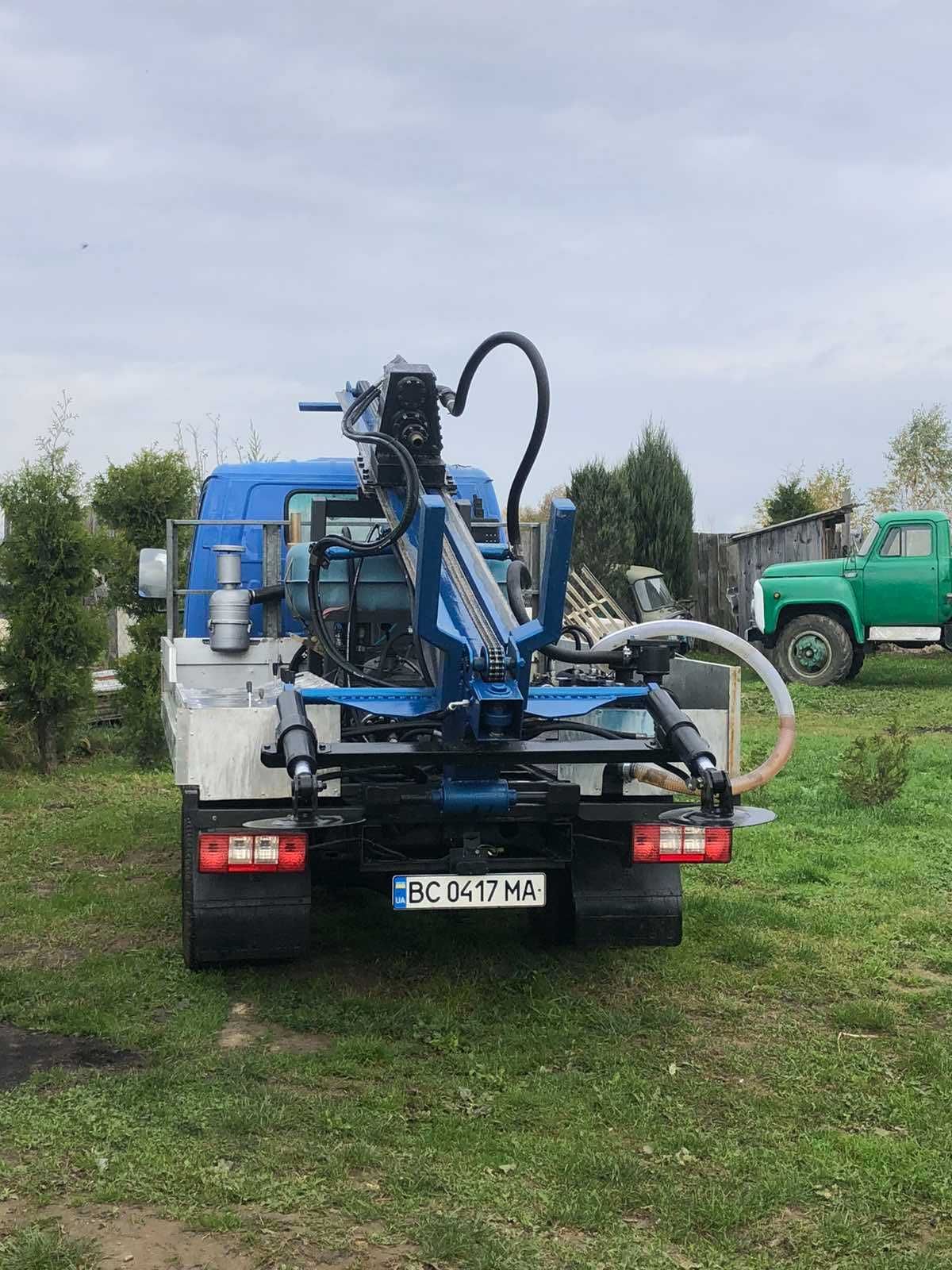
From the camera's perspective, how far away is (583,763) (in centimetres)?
496

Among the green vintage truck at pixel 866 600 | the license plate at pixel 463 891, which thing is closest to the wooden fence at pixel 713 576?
the green vintage truck at pixel 866 600

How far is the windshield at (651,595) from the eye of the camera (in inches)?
796

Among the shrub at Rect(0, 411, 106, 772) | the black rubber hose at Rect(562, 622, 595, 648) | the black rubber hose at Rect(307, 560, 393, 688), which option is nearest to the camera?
the black rubber hose at Rect(307, 560, 393, 688)

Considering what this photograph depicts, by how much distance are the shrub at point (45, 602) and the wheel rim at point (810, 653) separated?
1025 centimetres

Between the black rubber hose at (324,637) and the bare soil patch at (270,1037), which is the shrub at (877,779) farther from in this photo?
the bare soil patch at (270,1037)

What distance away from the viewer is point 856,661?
1817 centimetres

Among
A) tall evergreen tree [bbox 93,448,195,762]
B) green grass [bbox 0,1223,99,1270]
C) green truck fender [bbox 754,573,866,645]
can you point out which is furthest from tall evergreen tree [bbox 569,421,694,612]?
green grass [bbox 0,1223,99,1270]

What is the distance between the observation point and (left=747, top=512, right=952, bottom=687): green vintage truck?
1759 cm

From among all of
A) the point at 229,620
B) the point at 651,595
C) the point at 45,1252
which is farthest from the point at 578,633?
the point at 651,595

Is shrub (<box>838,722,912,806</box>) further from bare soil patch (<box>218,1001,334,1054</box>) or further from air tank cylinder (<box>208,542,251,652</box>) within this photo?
bare soil patch (<box>218,1001,334,1054</box>)

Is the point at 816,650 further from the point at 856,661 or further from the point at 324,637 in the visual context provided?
the point at 324,637

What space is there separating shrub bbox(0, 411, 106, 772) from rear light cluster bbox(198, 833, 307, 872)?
6710 millimetres

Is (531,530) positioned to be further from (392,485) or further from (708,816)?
(708,816)

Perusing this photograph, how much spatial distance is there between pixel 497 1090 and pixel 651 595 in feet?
54.4
